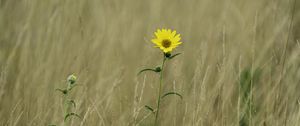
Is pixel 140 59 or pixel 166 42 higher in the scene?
pixel 140 59

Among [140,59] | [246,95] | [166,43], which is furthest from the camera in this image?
[140,59]

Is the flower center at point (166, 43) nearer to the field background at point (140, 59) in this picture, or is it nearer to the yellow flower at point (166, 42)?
the yellow flower at point (166, 42)

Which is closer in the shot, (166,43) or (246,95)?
(166,43)

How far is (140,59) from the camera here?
8.84ft

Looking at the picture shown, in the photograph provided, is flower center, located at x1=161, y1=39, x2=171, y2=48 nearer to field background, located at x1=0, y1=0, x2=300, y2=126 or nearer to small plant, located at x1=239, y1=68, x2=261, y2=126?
field background, located at x1=0, y1=0, x2=300, y2=126

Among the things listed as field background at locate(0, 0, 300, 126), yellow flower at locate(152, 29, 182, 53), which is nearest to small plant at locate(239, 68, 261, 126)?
field background at locate(0, 0, 300, 126)

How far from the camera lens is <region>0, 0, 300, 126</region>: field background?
205cm

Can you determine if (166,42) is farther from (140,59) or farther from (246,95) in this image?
(140,59)

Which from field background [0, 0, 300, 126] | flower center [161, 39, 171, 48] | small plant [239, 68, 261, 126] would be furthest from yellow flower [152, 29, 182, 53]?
small plant [239, 68, 261, 126]

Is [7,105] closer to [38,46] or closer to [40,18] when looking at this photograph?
[38,46]

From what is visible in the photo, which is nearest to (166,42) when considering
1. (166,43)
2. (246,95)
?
(166,43)

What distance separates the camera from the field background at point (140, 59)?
6.72 feet

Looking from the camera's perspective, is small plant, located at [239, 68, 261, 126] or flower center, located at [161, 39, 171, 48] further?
small plant, located at [239, 68, 261, 126]

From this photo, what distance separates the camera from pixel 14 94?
2.24m
